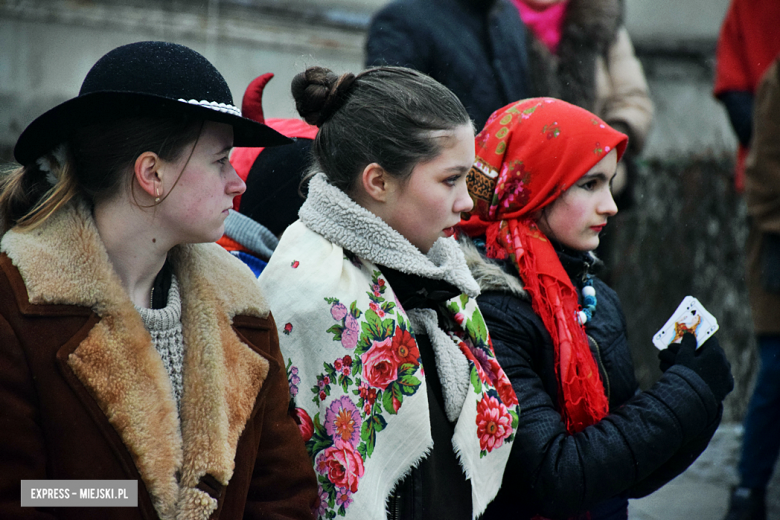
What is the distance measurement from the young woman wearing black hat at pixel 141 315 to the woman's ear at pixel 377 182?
0.96 ft

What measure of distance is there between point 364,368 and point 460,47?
178cm

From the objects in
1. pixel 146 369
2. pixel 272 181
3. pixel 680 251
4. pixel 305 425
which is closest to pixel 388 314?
pixel 305 425

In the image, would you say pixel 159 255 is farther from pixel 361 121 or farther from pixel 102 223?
pixel 361 121

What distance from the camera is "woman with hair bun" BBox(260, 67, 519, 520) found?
6.11 feet

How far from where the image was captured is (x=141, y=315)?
5.57 feet

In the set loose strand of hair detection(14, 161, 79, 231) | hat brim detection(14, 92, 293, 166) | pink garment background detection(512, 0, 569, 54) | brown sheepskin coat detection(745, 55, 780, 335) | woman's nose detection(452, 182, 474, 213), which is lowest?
brown sheepskin coat detection(745, 55, 780, 335)

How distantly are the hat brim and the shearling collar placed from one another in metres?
0.38

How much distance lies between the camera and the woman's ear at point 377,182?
1999 millimetres

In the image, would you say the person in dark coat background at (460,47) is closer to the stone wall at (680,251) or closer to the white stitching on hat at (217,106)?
the white stitching on hat at (217,106)

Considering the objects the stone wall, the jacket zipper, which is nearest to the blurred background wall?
the stone wall

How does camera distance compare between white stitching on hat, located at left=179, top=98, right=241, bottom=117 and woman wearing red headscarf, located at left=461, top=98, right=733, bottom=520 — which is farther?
woman wearing red headscarf, located at left=461, top=98, right=733, bottom=520

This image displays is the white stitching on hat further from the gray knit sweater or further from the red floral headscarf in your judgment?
the red floral headscarf

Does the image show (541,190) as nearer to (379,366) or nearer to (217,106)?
(379,366)

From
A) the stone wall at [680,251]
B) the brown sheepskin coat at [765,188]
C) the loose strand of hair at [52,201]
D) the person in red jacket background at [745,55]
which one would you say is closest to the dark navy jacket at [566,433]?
the loose strand of hair at [52,201]
